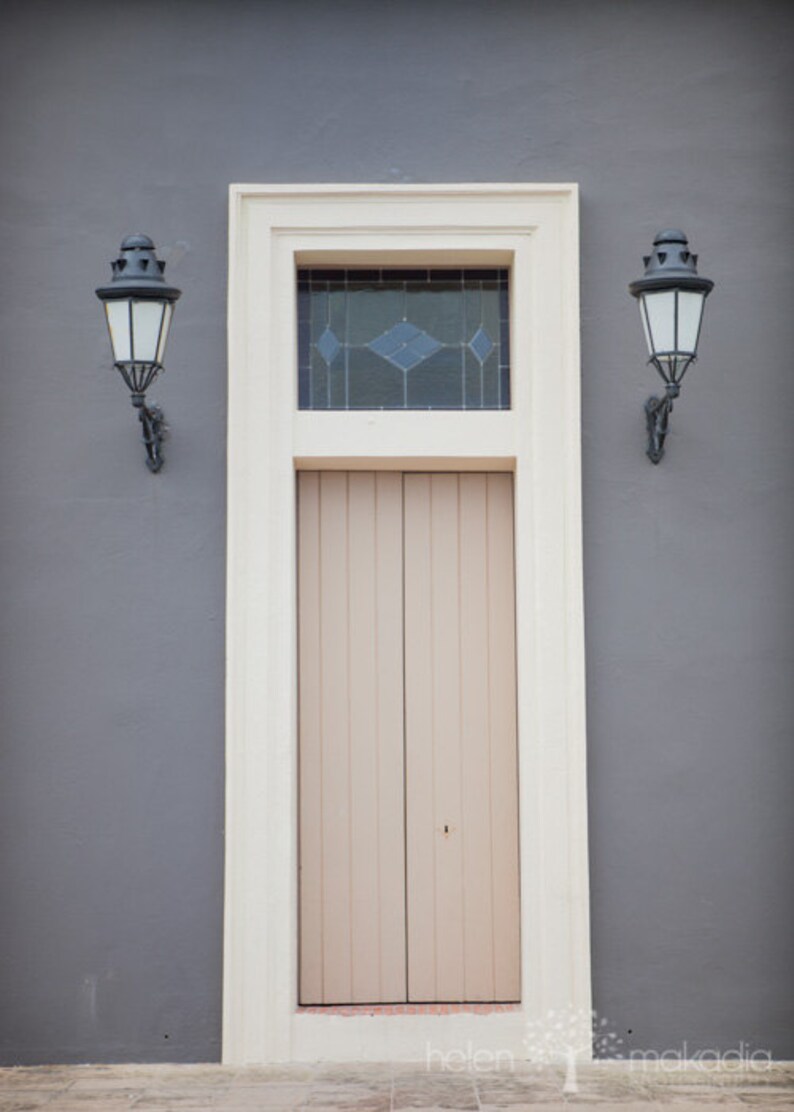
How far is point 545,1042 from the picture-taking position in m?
6.11

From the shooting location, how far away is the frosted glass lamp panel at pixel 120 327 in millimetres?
5703

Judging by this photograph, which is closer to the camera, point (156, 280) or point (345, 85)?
point (156, 280)

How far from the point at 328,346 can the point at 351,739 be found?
1.80 meters

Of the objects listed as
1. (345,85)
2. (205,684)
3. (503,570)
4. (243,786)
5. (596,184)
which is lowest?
(243,786)

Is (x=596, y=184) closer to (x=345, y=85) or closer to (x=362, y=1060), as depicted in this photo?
(x=345, y=85)

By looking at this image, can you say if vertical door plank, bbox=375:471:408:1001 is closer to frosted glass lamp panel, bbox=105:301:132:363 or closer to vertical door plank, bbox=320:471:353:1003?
vertical door plank, bbox=320:471:353:1003

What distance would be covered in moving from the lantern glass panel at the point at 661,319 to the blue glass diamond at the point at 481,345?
0.98 meters

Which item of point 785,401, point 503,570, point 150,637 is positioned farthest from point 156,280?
point 785,401

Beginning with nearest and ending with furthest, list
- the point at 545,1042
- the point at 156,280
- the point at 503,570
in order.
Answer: the point at 156,280 < the point at 545,1042 < the point at 503,570

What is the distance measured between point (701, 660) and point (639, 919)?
1154 mm

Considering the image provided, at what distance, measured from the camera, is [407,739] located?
6.46 m

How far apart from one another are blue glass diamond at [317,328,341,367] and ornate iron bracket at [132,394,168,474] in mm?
797

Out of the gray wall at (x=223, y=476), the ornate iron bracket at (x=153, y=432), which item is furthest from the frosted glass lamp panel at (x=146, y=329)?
the gray wall at (x=223, y=476)

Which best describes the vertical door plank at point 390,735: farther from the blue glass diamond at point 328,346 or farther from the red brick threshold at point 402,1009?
the blue glass diamond at point 328,346
